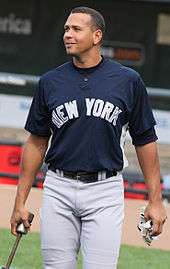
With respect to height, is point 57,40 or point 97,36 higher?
point 97,36

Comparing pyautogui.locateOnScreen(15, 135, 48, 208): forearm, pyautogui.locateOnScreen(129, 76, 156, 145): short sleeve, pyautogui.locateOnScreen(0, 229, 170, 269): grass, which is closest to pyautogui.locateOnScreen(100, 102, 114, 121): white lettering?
pyautogui.locateOnScreen(129, 76, 156, 145): short sleeve

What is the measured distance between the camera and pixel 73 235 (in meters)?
4.85

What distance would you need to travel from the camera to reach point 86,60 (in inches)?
193

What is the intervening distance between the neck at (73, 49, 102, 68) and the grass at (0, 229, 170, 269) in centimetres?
262

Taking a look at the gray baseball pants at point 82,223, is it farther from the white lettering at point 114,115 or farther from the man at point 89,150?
the white lettering at point 114,115

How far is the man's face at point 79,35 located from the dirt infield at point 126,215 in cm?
347

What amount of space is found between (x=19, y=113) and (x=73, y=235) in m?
7.88

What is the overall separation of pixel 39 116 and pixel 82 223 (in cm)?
62

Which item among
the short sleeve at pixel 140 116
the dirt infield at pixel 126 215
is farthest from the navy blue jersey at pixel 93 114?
the dirt infield at pixel 126 215

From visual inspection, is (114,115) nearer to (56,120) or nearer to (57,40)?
(56,120)

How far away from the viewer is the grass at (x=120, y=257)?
733 cm

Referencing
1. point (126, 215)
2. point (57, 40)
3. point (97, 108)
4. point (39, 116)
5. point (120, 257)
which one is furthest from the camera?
point (57, 40)

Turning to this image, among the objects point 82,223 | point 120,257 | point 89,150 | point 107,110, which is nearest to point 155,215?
point 82,223

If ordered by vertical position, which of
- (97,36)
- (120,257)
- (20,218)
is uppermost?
(97,36)
